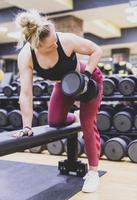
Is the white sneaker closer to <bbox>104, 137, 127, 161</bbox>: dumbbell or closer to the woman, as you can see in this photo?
the woman

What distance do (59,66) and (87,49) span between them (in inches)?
9.4

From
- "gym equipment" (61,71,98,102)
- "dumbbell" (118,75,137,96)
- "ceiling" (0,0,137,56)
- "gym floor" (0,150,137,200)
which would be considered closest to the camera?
"gym equipment" (61,71,98,102)

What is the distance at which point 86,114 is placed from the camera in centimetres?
258

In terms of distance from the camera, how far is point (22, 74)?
238cm

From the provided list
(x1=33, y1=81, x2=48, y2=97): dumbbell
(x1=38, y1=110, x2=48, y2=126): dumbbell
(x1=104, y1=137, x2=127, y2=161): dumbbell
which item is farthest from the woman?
(x1=33, y1=81, x2=48, y2=97): dumbbell

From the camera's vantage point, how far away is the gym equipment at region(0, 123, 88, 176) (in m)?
1.94

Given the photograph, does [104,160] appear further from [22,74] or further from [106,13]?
[106,13]

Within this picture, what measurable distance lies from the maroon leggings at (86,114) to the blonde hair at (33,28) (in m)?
0.53

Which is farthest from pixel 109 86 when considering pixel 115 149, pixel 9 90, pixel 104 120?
pixel 9 90

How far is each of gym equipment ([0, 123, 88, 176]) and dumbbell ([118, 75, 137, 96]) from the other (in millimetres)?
1268

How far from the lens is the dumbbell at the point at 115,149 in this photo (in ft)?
12.7

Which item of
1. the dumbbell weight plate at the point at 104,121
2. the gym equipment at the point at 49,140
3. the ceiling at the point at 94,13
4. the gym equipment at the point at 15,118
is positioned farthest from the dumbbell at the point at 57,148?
the ceiling at the point at 94,13

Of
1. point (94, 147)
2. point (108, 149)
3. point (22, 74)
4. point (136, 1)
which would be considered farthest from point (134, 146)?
point (136, 1)

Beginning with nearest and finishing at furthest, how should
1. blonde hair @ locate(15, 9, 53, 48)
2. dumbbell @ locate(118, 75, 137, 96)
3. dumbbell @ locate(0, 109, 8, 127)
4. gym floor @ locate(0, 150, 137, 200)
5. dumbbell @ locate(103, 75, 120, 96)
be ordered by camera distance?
blonde hair @ locate(15, 9, 53, 48)
gym floor @ locate(0, 150, 137, 200)
dumbbell @ locate(118, 75, 137, 96)
dumbbell @ locate(103, 75, 120, 96)
dumbbell @ locate(0, 109, 8, 127)
